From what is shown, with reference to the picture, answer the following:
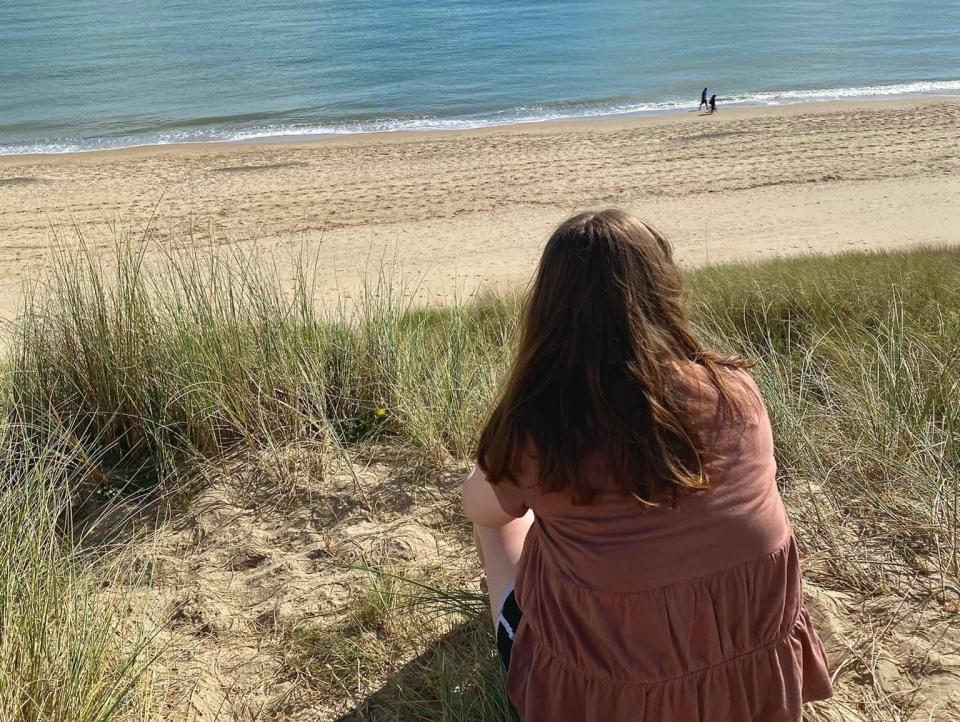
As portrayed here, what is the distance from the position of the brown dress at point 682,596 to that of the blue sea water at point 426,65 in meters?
21.8

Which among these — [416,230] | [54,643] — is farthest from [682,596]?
[416,230]

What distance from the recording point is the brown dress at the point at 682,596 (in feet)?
5.33

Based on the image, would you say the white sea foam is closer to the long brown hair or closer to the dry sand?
the dry sand

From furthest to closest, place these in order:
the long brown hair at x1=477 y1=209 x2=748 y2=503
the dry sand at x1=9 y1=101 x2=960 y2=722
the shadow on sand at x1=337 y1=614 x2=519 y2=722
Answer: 1. the dry sand at x1=9 y1=101 x2=960 y2=722
2. the shadow on sand at x1=337 y1=614 x2=519 y2=722
3. the long brown hair at x1=477 y1=209 x2=748 y2=503

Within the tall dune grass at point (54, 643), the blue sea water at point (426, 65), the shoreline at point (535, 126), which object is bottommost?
the tall dune grass at point (54, 643)

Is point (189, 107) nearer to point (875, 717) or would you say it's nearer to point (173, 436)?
point (173, 436)

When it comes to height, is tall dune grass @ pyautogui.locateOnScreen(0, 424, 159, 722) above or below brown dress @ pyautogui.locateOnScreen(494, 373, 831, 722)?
below

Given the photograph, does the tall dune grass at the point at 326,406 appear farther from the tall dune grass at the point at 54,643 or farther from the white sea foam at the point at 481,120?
the white sea foam at the point at 481,120

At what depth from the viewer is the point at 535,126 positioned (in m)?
21.6

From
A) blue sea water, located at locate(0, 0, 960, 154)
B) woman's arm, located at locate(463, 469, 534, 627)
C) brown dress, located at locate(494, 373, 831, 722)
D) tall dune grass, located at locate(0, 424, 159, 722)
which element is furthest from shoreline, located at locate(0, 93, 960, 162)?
brown dress, located at locate(494, 373, 831, 722)

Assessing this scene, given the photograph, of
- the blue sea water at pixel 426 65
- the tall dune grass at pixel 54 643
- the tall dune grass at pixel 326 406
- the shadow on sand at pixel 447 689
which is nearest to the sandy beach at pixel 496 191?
the blue sea water at pixel 426 65

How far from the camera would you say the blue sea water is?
23764 mm

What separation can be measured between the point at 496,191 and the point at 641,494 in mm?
13722

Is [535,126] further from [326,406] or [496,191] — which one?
[326,406]
